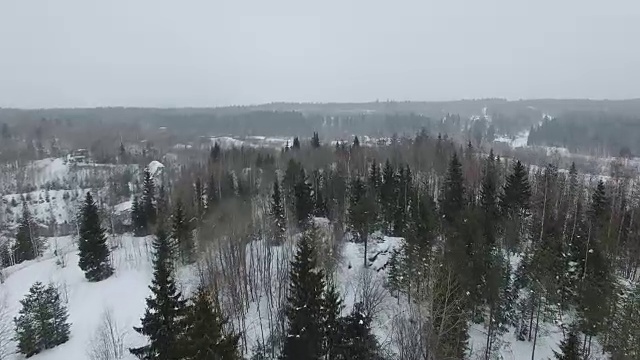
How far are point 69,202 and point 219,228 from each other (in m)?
69.8

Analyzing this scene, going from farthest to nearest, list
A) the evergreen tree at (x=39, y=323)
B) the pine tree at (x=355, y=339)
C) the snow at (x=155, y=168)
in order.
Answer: the snow at (x=155, y=168), the evergreen tree at (x=39, y=323), the pine tree at (x=355, y=339)

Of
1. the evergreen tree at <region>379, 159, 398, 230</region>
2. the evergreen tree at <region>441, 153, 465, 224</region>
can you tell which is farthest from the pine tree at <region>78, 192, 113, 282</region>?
the evergreen tree at <region>441, 153, 465, 224</region>

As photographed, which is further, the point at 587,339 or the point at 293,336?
the point at 587,339

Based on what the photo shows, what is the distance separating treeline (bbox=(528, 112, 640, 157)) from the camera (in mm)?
118125

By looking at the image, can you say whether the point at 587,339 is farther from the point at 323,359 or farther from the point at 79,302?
the point at 79,302

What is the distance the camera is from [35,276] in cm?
4297

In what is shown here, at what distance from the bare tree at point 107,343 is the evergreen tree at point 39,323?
9.16 feet

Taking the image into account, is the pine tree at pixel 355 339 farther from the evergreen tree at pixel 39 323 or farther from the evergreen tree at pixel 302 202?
the evergreen tree at pixel 302 202

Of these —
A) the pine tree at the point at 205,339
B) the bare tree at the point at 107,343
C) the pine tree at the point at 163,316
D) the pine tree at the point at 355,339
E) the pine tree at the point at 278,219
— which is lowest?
the bare tree at the point at 107,343

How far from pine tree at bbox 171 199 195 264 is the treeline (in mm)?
106530

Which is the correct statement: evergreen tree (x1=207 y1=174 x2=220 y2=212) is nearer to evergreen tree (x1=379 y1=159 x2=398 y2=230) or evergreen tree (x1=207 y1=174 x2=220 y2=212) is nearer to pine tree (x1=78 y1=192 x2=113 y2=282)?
pine tree (x1=78 y1=192 x2=113 y2=282)

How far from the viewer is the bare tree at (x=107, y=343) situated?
27.1 meters

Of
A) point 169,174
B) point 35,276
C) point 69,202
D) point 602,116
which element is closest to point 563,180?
point 35,276

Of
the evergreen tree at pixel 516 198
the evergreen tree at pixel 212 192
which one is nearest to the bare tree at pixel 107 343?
the evergreen tree at pixel 212 192
